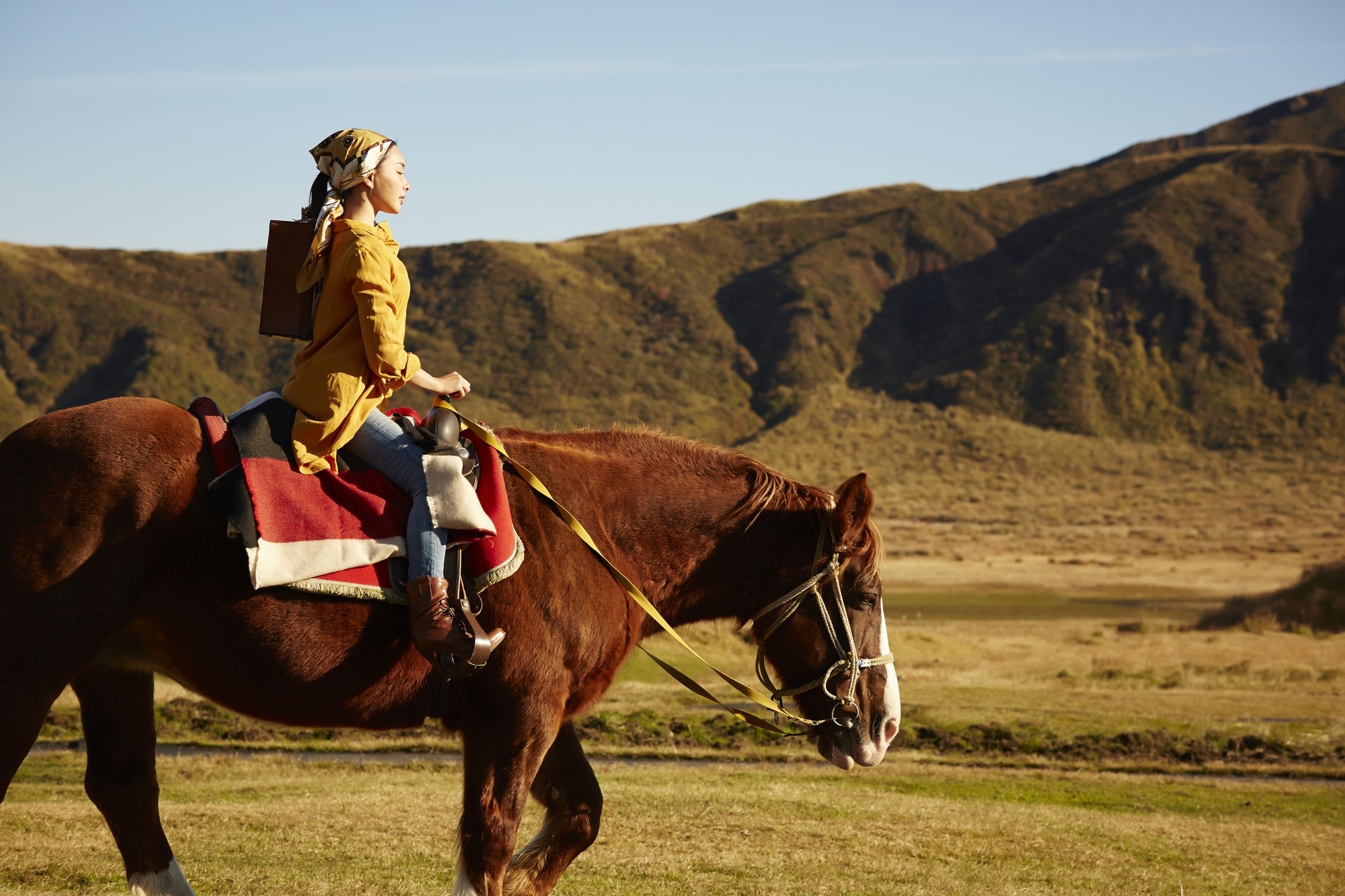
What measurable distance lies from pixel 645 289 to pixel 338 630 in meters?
134

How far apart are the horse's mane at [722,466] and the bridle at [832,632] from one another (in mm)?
154

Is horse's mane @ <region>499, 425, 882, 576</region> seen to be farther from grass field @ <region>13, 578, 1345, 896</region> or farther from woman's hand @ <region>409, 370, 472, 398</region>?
grass field @ <region>13, 578, 1345, 896</region>

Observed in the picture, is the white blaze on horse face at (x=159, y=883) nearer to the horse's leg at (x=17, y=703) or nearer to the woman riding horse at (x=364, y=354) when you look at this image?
the horse's leg at (x=17, y=703)

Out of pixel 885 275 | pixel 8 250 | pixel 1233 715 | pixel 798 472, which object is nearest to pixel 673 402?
pixel 798 472

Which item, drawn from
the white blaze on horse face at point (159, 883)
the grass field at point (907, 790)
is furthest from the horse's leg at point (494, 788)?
the grass field at point (907, 790)

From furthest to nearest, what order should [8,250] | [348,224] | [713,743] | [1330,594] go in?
[8,250]
[1330,594]
[713,743]
[348,224]

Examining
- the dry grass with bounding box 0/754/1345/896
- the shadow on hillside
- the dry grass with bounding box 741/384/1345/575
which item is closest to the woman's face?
the dry grass with bounding box 0/754/1345/896

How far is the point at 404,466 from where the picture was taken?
5.03m

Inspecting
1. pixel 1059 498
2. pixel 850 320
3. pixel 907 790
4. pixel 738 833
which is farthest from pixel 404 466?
pixel 850 320

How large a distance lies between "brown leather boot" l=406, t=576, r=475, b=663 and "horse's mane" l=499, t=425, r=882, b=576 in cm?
131

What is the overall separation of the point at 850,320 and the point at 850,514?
441 feet

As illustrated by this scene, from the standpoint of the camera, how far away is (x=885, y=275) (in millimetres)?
151375

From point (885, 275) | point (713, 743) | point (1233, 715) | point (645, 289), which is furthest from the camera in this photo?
point (885, 275)

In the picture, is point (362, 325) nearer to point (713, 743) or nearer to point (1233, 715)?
point (713, 743)
